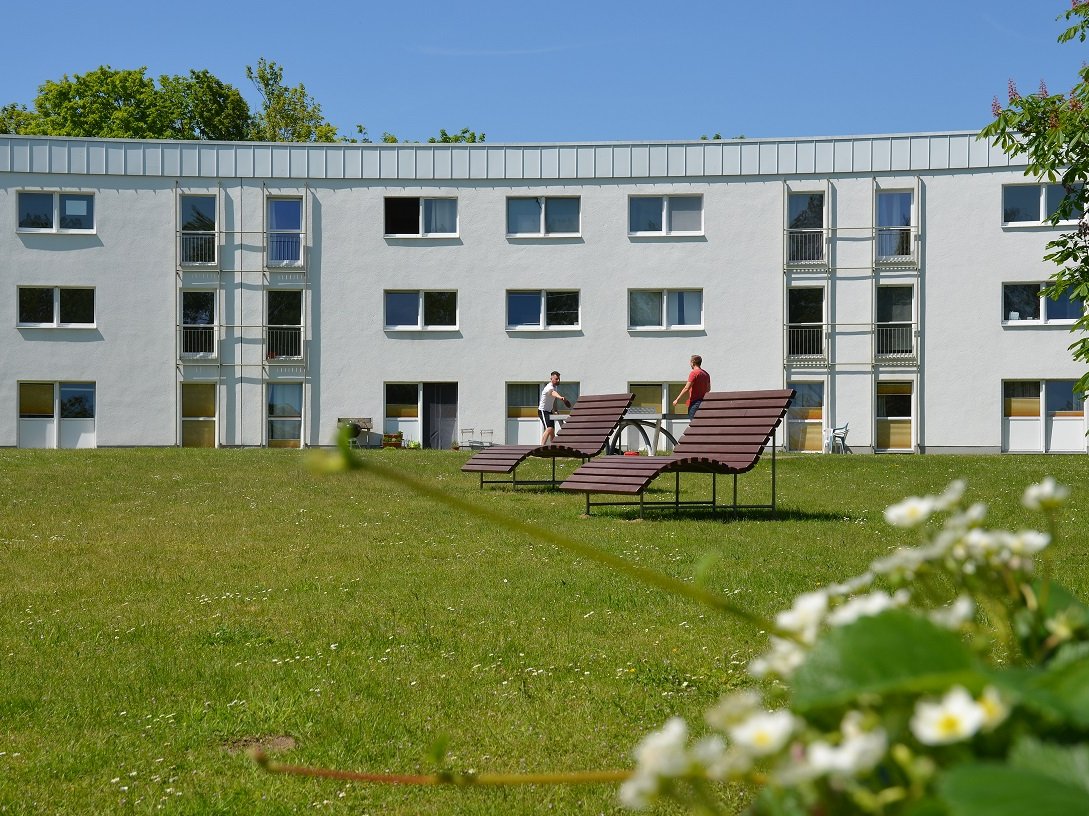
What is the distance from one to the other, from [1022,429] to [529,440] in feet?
47.4

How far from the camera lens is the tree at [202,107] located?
5350 cm

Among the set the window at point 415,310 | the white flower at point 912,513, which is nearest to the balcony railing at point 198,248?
the window at point 415,310

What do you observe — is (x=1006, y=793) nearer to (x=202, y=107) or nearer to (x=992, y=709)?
(x=992, y=709)

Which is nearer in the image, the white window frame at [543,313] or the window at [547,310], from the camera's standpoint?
the white window frame at [543,313]

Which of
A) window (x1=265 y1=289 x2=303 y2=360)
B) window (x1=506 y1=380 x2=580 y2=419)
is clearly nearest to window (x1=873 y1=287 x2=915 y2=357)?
window (x1=506 y1=380 x2=580 y2=419)

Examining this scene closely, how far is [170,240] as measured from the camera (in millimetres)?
37188

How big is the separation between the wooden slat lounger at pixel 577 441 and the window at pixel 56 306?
23021 mm

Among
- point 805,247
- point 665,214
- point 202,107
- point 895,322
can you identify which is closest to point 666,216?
point 665,214

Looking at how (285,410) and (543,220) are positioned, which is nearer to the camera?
(543,220)

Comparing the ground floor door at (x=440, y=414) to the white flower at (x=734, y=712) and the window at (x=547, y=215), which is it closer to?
the window at (x=547, y=215)

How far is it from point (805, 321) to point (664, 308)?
419cm

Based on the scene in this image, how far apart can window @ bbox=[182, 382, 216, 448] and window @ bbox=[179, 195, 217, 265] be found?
3848mm

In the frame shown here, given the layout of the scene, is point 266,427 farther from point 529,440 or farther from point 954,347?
point 954,347

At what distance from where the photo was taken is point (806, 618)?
134 centimetres
